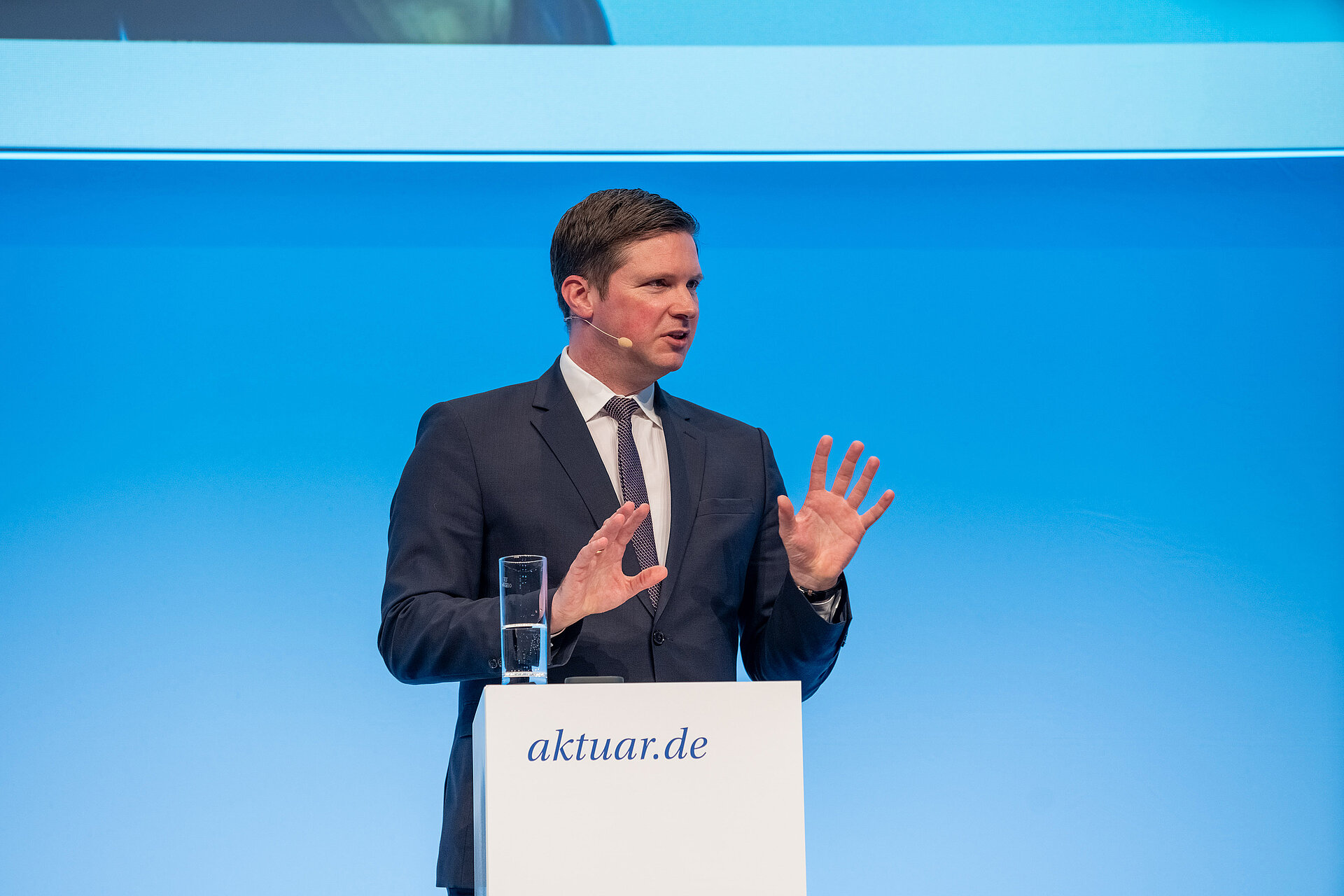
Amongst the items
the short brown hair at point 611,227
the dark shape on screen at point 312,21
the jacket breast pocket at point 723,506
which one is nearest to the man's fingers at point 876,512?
the jacket breast pocket at point 723,506

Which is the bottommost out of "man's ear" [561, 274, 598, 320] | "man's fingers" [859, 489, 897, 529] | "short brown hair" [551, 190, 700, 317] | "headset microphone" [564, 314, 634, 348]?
"man's fingers" [859, 489, 897, 529]

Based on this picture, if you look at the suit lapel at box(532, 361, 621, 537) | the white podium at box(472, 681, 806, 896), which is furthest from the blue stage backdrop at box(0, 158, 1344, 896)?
the white podium at box(472, 681, 806, 896)

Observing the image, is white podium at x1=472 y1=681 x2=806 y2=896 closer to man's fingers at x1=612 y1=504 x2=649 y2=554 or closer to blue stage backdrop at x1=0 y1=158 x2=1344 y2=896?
man's fingers at x1=612 y1=504 x2=649 y2=554

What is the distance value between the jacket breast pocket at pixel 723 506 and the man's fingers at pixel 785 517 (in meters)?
0.26

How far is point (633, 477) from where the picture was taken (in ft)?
6.58

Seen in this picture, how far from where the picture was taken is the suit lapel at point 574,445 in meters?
1.95

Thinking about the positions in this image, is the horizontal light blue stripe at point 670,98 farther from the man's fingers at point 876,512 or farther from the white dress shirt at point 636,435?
the man's fingers at point 876,512

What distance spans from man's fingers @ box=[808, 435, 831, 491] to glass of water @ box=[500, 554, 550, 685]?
16.5 inches

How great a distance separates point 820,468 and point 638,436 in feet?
1.35

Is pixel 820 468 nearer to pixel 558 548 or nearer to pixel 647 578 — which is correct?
pixel 647 578

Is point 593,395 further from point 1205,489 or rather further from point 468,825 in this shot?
point 1205,489

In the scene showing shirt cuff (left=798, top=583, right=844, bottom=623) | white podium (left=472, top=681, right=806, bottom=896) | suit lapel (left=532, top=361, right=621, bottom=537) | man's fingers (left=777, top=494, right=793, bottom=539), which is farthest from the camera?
suit lapel (left=532, top=361, right=621, bottom=537)

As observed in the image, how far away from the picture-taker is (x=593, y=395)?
82.3 inches

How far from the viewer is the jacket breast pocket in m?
2.02
